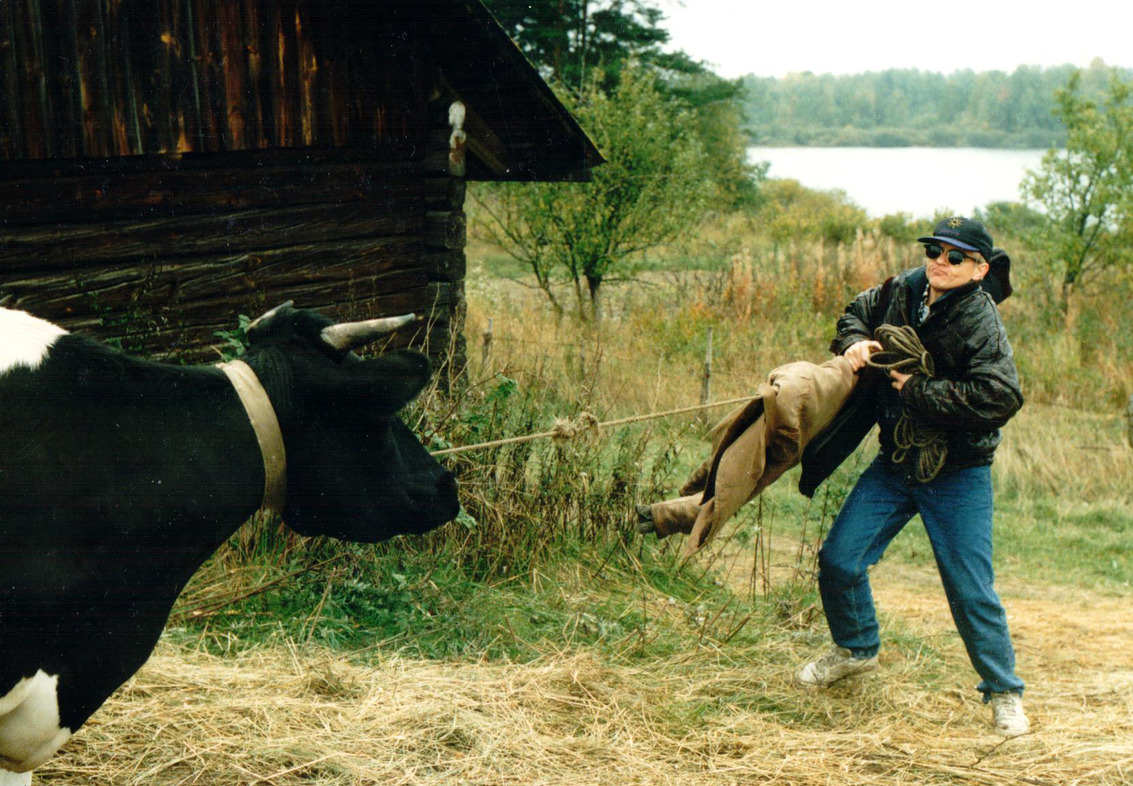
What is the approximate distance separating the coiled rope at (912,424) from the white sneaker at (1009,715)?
3.13 ft

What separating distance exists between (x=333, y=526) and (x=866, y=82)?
174 meters

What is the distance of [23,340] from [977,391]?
305 centimetres

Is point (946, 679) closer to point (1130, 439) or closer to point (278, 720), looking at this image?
point (278, 720)

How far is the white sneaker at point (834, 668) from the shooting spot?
4.16 metres

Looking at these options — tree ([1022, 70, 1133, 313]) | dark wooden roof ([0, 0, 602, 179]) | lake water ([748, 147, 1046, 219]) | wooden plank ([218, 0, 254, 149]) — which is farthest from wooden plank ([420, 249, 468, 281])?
lake water ([748, 147, 1046, 219])

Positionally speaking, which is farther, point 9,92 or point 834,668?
point 9,92

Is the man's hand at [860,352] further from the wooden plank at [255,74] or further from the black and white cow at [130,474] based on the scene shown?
the wooden plank at [255,74]

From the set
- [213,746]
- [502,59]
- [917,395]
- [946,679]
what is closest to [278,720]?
[213,746]

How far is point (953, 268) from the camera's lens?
3.89m

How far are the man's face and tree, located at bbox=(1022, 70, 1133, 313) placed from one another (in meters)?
12.7

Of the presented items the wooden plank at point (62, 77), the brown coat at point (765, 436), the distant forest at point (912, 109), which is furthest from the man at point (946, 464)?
the distant forest at point (912, 109)

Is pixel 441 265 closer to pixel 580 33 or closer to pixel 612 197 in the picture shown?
pixel 612 197

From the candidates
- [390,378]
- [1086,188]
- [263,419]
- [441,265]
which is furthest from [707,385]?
[1086,188]

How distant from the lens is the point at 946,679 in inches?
185
